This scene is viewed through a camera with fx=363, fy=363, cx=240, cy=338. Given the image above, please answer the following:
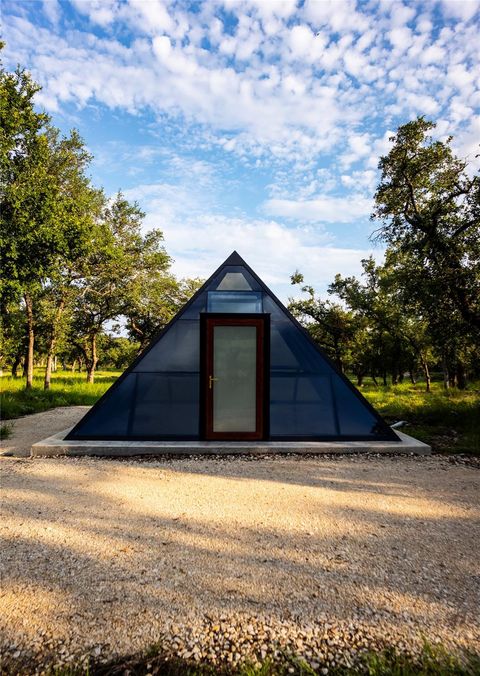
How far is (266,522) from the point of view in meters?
3.97

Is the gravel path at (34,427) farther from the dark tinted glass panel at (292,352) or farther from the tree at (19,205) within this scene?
the dark tinted glass panel at (292,352)

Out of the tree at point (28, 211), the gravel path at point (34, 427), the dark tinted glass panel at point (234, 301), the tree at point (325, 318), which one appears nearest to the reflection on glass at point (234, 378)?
the dark tinted glass panel at point (234, 301)

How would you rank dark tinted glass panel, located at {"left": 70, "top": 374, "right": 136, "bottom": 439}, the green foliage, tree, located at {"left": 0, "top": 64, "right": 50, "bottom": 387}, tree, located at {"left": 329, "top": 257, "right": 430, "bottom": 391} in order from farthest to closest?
1. tree, located at {"left": 329, "top": 257, "right": 430, "bottom": 391}
2. tree, located at {"left": 0, "top": 64, "right": 50, "bottom": 387}
3. the green foliage
4. dark tinted glass panel, located at {"left": 70, "top": 374, "right": 136, "bottom": 439}

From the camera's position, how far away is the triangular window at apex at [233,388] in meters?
7.17

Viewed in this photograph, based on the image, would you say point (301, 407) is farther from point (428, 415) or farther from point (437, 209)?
point (437, 209)

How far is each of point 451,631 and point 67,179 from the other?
71.8 feet

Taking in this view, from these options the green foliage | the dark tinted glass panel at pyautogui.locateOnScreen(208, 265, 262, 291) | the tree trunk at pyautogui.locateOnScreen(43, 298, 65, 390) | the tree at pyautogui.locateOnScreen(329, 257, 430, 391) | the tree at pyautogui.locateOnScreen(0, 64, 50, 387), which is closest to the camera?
the dark tinted glass panel at pyautogui.locateOnScreen(208, 265, 262, 291)

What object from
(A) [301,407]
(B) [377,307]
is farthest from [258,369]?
(B) [377,307]

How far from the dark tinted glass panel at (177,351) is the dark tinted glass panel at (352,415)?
2955mm

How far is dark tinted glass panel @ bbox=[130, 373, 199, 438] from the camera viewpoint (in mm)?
7141

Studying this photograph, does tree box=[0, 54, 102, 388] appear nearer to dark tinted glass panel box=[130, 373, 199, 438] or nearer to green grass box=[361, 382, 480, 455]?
dark tinted glass panel box=[130, 373, 199, 438]

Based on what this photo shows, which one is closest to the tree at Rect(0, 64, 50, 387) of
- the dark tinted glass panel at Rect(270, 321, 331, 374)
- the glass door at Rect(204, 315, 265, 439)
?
the glass door at Rect(204, 315, 265, 439)

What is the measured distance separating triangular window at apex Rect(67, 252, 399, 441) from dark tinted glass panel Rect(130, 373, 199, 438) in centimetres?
2

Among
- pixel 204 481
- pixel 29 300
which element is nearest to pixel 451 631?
pixel 204 481
